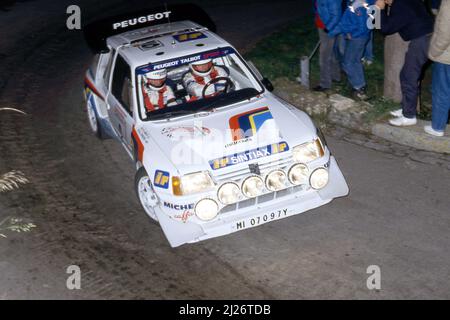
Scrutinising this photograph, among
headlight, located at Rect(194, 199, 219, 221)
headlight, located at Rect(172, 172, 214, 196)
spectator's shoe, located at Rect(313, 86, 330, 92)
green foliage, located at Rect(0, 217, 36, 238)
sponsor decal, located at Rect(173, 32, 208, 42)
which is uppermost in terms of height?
sponsor decal, located at Rect(173, 32, 208, 42)

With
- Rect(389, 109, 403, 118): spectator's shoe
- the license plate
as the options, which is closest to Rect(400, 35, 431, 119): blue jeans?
Rect(389, 109, 403, 118): spectator's shoe

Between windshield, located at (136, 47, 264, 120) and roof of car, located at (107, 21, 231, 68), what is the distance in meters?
0.10

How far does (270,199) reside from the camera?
23.6ft

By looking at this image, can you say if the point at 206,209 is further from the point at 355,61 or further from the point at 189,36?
the point at 355,61

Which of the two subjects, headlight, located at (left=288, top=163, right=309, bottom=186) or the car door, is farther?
the car door

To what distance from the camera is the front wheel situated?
756cm

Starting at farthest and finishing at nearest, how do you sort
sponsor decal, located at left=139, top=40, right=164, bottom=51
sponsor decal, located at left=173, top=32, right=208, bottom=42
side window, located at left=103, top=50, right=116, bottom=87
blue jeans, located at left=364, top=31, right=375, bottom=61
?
blue jeans, located at left=364, top=31, right=375, bottom=61, side window, located at left=103, top=50, right=116, bottom=87, sponsor decal, located at left=173, top=32, right=208, bottom=42, sponsor decal, located at left=139, top=40, right=164, bottom=51

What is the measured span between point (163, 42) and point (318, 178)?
2758 millimetres

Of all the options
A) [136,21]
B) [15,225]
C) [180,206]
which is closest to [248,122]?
[180,206]

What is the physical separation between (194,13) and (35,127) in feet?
9.42

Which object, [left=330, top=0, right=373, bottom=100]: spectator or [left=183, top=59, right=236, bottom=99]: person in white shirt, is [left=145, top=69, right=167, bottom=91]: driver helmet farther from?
[left=330, top=0, right=373, bottom=100]: spectator

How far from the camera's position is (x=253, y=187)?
706 centimetres

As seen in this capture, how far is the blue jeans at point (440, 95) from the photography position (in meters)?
8.52
